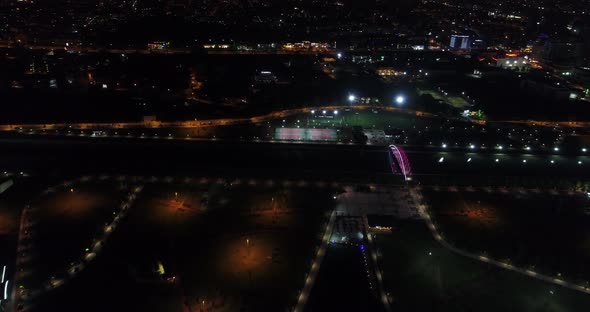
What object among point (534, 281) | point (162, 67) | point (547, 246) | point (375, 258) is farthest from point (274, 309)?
point (162, 67)

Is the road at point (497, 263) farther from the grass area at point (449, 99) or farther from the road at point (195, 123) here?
the grass area at point (449, 99)

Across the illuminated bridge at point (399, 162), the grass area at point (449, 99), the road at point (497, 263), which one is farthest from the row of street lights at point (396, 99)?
the road at point (497, 263)

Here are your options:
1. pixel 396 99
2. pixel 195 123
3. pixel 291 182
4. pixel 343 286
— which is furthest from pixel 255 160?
pixel 396 99

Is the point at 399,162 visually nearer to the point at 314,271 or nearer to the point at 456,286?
the point at 456,286

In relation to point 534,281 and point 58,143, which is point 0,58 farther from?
point 534,281

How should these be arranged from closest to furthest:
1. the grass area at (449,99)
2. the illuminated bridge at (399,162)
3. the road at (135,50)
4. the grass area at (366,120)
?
the illuminated bridge at (399,162)
the grass area at (366,120)
the grass area at (449,99)
the road at (135,50)
